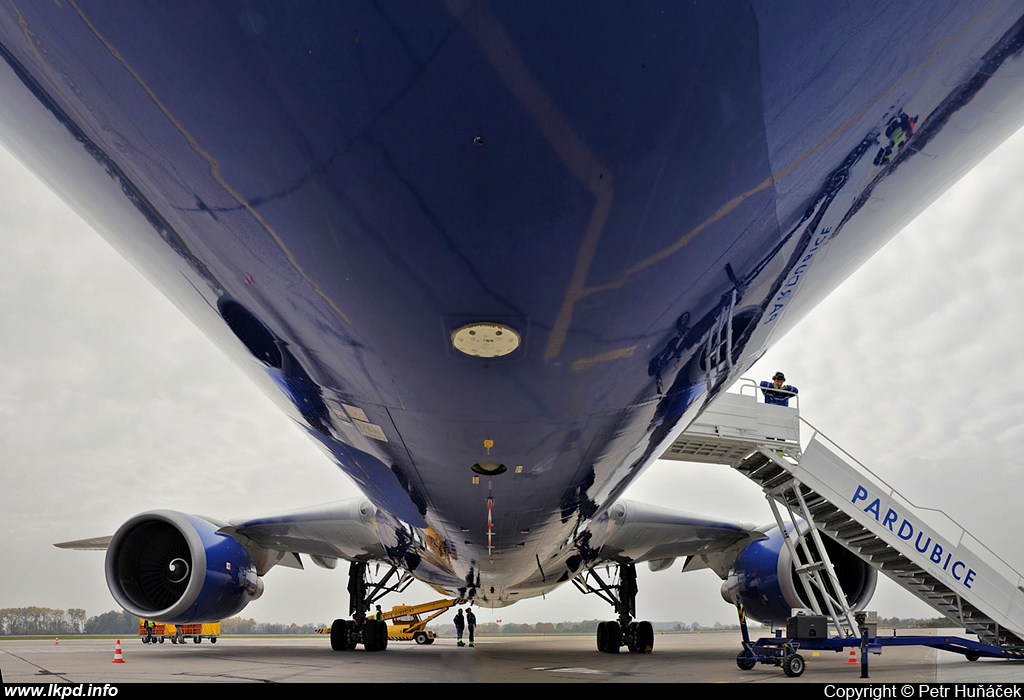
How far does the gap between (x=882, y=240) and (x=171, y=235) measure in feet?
8.36

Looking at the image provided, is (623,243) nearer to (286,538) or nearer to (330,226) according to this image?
(330,226)

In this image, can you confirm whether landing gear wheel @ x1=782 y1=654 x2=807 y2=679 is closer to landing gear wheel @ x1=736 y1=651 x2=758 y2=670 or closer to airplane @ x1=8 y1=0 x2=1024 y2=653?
landing gear wheel @ x1=736 y1=651 x2=758 y2=670

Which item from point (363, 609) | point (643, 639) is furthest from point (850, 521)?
point (363, 609)

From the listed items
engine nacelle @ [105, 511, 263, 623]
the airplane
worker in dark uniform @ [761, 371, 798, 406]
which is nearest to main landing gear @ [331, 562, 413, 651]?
engine nacelle @ [105, 511, 263, 623]

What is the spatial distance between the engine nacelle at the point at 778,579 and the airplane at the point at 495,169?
8256mm

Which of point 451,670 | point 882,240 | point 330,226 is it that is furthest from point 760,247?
point 451,670

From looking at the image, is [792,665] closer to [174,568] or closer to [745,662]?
[745,662]

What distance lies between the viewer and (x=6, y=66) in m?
1.62

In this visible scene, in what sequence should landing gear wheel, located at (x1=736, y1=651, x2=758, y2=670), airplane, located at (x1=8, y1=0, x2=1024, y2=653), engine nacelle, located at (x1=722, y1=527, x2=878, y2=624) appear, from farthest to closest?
engine nacelle, located at (x1=722, y1=527, x2=878, y2=624) < landing gear wheel, located at (x1=736, y1=651, x2=758, y2=670) < airplane, located at (x1=8, y1=0, x2=1024, y2=653)

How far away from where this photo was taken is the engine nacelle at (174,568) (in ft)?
30.6

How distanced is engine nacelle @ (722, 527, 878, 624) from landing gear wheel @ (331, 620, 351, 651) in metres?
6.54

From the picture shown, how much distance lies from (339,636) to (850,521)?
27.7 feet

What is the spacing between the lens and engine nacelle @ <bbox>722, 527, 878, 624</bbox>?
33.5 feet

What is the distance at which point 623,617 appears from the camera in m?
13.0
